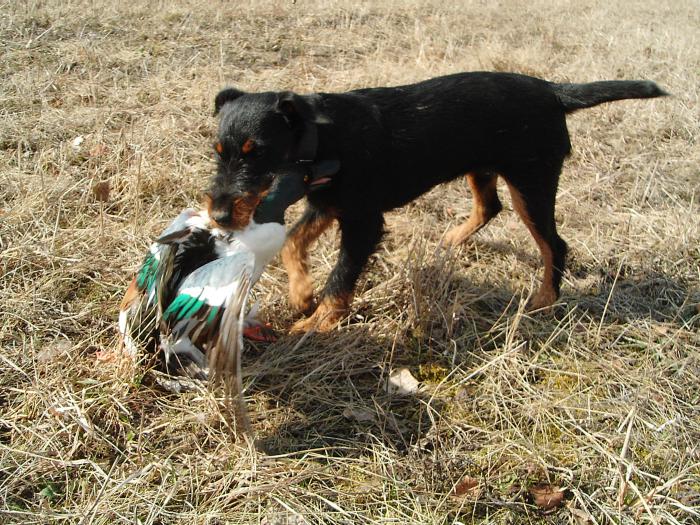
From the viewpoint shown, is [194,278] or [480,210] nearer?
[194,278]

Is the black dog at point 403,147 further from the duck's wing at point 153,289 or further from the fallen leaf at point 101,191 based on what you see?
the fallen leaf at point 101,191

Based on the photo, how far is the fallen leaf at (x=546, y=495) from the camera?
2330mm

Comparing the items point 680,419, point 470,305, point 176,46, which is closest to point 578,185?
point 470,305

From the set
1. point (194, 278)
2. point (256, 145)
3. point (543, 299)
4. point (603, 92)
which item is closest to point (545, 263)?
point (543, 299)

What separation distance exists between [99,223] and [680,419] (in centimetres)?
363

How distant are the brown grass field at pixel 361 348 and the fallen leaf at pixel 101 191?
0.07ft

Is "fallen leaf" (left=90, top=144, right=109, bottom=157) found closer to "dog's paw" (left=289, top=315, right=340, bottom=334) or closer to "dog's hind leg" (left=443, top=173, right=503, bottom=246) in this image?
"dog's paw" (left=289, top=315, right=340, bottom=334)

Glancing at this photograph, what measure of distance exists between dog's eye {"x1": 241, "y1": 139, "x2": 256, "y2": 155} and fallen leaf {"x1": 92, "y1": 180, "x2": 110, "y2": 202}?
1.87 metres

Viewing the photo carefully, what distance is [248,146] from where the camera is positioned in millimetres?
2756

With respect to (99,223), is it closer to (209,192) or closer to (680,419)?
(209,192)

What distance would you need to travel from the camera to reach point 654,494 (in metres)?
2.29

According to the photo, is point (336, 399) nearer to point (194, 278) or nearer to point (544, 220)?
point (194, 278)

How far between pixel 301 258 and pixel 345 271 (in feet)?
1.04

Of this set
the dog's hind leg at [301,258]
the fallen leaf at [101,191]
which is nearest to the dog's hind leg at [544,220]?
the dog's hind leg at [301,258]
